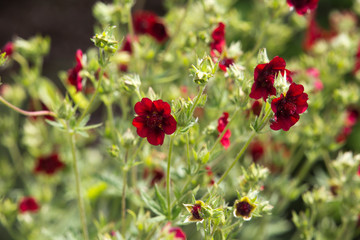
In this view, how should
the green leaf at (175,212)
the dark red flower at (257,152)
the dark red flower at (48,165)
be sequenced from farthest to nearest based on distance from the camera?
the dark red flower at (257,152)
the dark red flower at (48,165)
the green leaf at (175,212)

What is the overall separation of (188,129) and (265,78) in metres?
0.23

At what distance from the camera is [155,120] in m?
1.05

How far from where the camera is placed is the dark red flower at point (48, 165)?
184 centimetres

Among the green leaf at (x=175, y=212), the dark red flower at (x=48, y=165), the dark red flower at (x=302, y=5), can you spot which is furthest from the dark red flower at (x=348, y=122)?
the dark red flower at (x=48, y=165)

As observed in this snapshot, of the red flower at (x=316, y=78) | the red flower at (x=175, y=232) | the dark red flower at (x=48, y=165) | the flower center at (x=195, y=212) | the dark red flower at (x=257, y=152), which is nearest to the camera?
the flower center at (x=195, y=212)

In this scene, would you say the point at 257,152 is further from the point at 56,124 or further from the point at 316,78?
the point at 56,124

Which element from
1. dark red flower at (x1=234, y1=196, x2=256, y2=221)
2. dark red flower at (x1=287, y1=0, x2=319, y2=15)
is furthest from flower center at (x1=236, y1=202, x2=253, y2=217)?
dark red flower at (x1=287, y1=0, x2=319, y2=15)

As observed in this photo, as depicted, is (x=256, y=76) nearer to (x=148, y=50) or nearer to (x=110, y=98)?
(x=110, y=98)

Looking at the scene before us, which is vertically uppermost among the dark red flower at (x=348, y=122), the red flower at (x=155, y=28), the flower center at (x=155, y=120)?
the red flower at (x=155, y=28)

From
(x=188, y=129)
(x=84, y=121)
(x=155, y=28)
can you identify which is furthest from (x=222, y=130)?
(x=155, y=28)

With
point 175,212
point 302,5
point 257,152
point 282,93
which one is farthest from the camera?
point 257,152

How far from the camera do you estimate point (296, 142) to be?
1.73 m

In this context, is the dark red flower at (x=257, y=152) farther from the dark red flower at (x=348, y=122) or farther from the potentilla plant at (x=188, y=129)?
the dark red flower at (x=348, y=122)

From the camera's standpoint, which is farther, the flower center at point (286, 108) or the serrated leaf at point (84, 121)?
the serrated leaf at point (84, 121)
